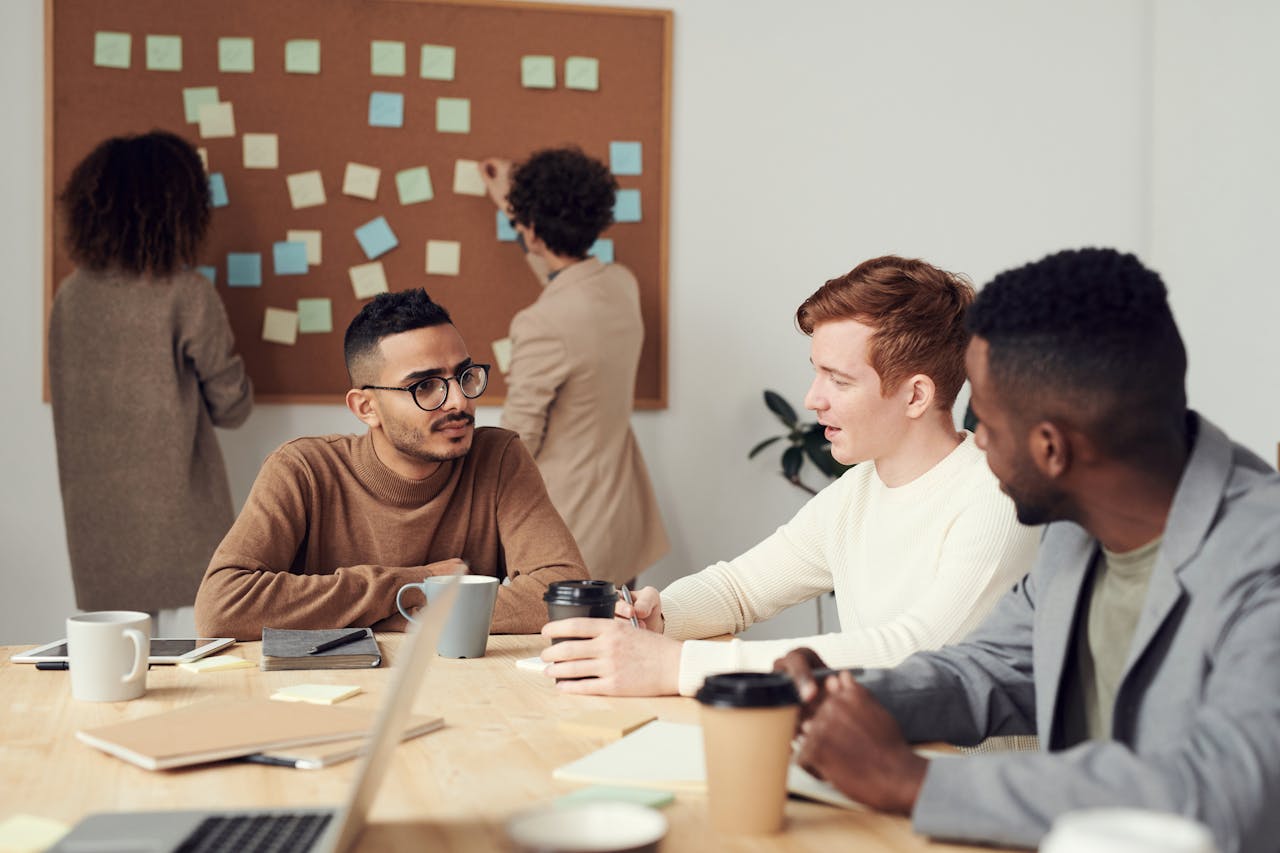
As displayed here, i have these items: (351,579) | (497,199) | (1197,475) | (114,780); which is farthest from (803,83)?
(114,780)

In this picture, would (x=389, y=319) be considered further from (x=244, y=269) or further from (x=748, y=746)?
(x=244, y=269)

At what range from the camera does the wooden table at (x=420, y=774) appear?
3.18 feet

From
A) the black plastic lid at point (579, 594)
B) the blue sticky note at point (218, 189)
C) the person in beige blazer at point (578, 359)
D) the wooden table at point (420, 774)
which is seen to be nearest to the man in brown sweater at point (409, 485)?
the black plastic lid at point (579, 594)

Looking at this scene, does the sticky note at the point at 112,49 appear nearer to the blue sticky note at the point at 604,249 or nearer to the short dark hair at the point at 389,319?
the blue sticky note at the point at 604,249

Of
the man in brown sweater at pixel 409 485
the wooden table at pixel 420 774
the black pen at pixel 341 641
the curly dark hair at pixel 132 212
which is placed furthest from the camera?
the curly dark hair at pixel 132 212

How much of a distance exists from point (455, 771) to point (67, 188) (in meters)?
2.55

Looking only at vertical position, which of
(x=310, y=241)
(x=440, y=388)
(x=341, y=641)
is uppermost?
(x=310, y=241)

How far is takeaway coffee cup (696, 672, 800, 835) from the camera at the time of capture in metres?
0.94

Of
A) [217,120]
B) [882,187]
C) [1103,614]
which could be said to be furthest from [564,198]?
[1103,614]

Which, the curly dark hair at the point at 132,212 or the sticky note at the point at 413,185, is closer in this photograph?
the curly dark hair at the point at 132,212

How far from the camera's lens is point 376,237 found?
142 inches

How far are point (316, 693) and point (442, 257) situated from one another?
93.2 inches

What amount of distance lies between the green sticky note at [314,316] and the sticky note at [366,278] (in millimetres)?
89

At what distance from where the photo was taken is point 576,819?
83 centimetres
